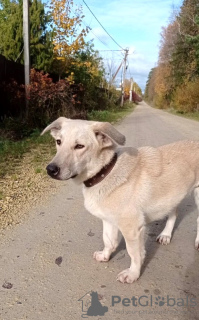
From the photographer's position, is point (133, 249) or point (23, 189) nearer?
point (133, 249)

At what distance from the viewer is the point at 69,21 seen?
14156 mm

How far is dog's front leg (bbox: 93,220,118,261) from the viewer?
293 cm

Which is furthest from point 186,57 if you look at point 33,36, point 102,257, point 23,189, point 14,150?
point 102,257

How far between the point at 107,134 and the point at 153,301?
59.4 inches

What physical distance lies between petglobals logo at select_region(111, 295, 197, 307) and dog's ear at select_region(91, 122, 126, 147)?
4.48 feet

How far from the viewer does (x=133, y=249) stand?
8.61ft

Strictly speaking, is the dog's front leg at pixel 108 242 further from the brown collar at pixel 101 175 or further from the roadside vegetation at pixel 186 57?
the roadside vegetation at pixel 186 57

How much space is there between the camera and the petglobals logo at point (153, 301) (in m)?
2.34

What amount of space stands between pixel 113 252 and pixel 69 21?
13813 mm

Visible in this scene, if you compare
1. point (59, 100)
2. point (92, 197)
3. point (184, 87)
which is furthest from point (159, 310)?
point (184, 87)

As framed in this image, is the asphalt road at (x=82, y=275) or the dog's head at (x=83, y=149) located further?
the dog's head at (x=83, y=149)

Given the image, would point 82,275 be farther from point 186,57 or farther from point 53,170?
point 186,57

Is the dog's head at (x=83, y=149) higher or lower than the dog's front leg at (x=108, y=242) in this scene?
higher

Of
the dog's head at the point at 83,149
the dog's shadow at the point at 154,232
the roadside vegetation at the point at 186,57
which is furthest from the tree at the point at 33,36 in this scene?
the roadside vegetation at the point at 186,57
